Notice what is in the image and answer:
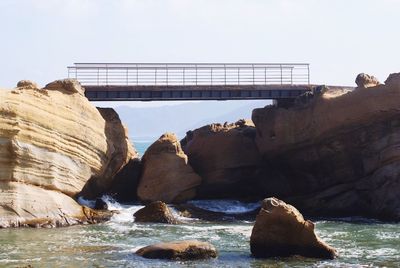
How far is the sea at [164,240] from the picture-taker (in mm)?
31266

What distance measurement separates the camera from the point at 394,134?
51.2 meters

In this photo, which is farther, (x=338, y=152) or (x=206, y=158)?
(x=206, y=158)

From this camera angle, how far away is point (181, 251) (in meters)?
31.9

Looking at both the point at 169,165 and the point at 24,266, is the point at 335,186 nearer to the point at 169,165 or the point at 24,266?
the point at 169,165

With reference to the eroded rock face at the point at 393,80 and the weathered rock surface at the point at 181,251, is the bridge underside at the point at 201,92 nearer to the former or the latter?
the eroded rock face at the point at 393,80

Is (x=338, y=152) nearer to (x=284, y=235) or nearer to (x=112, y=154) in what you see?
(x=112, y=154)

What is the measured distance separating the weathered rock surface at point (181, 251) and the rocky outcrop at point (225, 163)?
2298cm

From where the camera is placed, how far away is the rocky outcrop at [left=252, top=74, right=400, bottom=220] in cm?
5075

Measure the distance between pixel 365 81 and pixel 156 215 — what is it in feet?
59.0

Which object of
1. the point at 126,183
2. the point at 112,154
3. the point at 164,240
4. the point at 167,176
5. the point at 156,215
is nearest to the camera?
the point at 164,240

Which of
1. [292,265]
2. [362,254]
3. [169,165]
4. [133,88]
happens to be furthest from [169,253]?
[133,88]

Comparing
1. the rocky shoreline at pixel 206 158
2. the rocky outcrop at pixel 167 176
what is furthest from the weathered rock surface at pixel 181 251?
the rocky outcrop at pixel 167 176

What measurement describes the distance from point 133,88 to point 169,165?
28.0 ft

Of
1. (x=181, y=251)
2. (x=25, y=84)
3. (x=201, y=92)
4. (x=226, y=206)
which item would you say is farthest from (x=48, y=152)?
(x=201, y=92)
